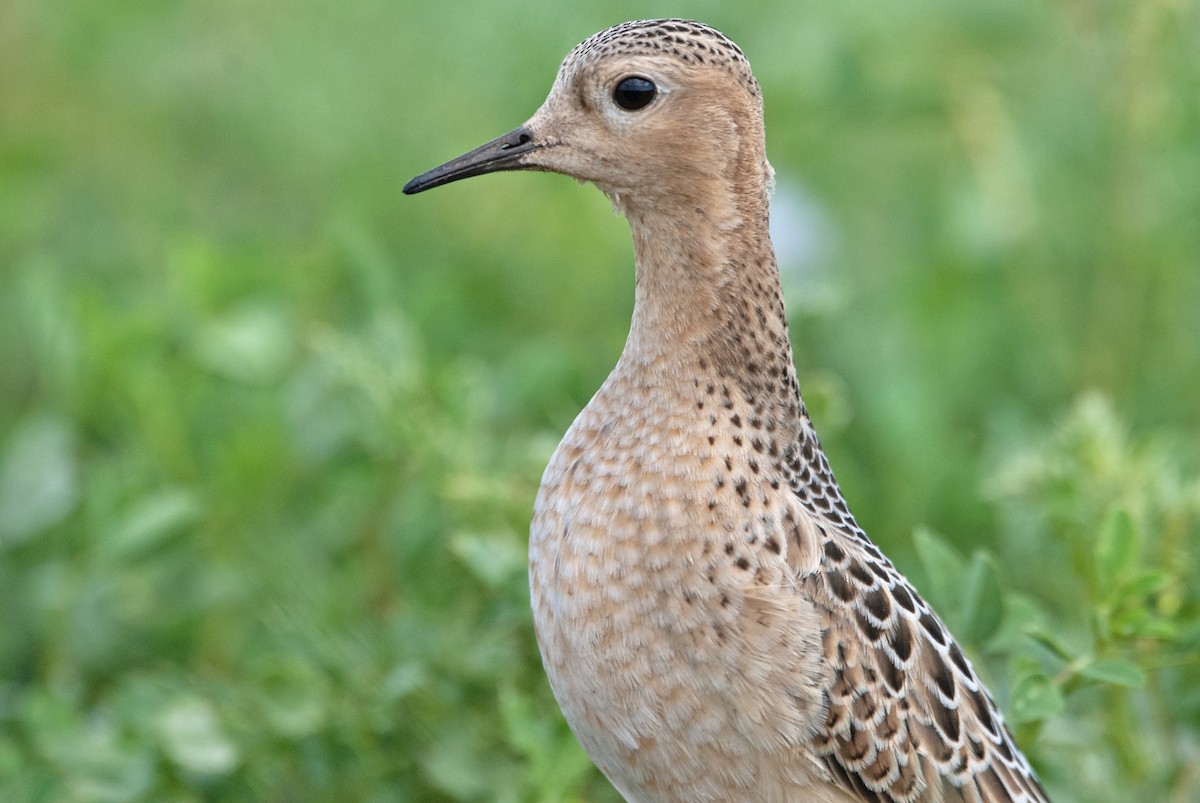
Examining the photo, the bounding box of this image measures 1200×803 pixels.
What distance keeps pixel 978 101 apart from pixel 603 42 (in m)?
2.89

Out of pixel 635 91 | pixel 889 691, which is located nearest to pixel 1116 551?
pixel 889 691

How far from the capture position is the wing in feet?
10.0

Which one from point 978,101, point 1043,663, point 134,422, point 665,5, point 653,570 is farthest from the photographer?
point 665,5

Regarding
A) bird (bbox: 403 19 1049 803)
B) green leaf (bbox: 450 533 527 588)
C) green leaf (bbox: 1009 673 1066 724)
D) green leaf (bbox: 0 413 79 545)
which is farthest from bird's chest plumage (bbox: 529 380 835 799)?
green leaf (bbox: 0 413 79 545)

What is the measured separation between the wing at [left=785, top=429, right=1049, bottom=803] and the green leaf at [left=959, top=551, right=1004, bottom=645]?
18cm

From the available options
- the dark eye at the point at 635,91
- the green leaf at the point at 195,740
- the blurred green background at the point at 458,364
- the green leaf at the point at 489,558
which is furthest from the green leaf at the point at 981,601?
the green leaf at the point at 195,740

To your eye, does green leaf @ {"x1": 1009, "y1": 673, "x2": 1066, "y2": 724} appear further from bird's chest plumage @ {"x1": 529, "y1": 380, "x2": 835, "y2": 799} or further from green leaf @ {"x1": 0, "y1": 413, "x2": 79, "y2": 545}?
green leaf @ {"x1": 0, "y1": 413, "x2": 79, "y2": 545}

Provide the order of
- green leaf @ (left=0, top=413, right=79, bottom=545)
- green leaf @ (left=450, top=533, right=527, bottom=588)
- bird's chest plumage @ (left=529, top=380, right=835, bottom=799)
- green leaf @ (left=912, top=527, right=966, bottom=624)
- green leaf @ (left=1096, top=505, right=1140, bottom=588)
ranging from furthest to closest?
1. green leaf @ (left=0, top=413, right=79, bottom=545)
2. green leaf @ (left=450, top=533, right=527, bottom=588)
3. green leaf @ (left=912, top=527, right=966, bottom=624)
4. green leaf @ (left=1096, top=505, right=1140, bottom=588)
5. bird's chest plumage @ (left=529, top=380, right=835, bottom=799)

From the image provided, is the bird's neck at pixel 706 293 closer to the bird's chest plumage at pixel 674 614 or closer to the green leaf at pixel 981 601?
the bird's chest plumage at pixel 674 614

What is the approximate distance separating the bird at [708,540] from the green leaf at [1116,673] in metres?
0.18

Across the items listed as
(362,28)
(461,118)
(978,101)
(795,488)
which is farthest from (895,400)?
(362,28)

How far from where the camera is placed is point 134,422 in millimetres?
4875

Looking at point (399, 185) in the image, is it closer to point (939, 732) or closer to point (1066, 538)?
point (1066, 538)

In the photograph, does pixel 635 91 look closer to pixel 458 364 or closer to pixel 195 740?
pixel 195 740
